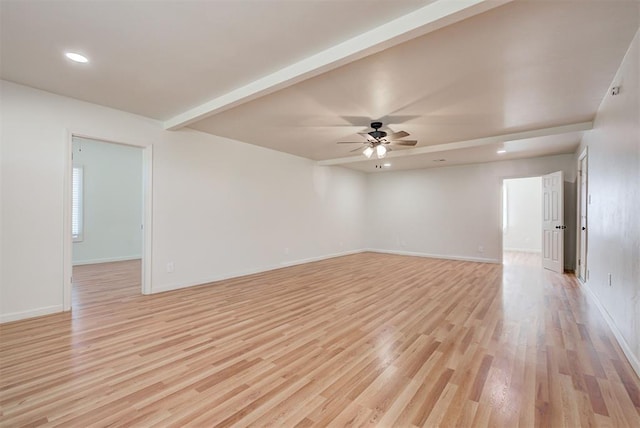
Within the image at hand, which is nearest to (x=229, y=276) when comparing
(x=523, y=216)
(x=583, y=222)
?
(x=583, y=222)

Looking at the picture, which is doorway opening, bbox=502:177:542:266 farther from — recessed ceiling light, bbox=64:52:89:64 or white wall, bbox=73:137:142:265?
white wall, bbox=73:137:142:265

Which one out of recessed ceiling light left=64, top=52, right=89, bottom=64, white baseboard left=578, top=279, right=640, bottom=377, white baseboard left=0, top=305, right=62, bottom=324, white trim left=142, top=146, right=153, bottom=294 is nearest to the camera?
white baseboard left=578, top=279, right=640, bottom=377

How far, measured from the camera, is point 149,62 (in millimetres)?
2652

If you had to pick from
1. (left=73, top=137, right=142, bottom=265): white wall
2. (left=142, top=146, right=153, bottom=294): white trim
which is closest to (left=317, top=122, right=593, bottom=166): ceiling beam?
(left=142, top=146, right=153, bottom=294): white trim

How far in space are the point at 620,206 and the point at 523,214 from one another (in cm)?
808

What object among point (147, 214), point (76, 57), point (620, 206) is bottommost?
point (147, 214)

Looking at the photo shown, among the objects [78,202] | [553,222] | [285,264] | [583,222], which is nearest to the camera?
[583,222]

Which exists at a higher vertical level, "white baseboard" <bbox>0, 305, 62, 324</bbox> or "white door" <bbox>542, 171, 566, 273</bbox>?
"white door" <bbox>542, 171, 566, 273</bbox>

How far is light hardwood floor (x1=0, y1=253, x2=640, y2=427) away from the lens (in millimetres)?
1708

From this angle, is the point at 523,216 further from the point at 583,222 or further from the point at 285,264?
the point at 285,264

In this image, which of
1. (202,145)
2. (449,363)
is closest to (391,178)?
(202,145)

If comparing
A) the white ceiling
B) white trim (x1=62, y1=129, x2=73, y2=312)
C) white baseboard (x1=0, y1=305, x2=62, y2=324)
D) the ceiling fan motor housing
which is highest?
the white ceiling

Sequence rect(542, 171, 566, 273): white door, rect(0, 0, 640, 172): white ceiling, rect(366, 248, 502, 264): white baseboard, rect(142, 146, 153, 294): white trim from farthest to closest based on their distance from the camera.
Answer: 1. rect(366, 248, 502, 264): white baseboard
2. rect(542, 171, 566, 273): white door
3. rect(142, 146, 153, 294): white trim
4. rect(0, 0, 640, 172): white ceiling

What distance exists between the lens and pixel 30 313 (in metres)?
3.23
